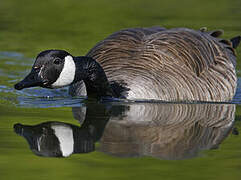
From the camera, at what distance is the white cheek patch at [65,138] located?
24.6 ft

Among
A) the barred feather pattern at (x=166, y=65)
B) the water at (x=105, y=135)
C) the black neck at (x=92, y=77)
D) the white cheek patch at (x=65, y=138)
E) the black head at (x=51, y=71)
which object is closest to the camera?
the water at (x=105, y=135)

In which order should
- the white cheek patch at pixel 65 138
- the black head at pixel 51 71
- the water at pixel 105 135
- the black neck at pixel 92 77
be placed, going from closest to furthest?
the water at pixel 105 135 → the white cheek patch at pixel 65 138 → the black head at pixel 51 71 → the black neck at pixel 92 77

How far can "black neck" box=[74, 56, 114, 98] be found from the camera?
9859mm

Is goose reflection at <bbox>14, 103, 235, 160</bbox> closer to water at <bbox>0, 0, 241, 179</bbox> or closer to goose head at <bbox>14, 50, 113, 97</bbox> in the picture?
water at <bbox>0, 0, 241, 179</bbox>

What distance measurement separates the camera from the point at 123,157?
7277 millimetres

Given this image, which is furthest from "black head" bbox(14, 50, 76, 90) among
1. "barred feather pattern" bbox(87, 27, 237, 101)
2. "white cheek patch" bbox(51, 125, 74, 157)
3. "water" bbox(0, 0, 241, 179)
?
"barred feather pattern" bbox(87, 27, 237, 101)

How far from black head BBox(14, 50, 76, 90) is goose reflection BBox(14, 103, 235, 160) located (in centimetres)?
61

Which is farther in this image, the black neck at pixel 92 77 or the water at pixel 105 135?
the black neck at pixel 92 77

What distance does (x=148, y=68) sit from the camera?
10.7 metres

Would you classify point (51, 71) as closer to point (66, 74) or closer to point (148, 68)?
point (66, 74)

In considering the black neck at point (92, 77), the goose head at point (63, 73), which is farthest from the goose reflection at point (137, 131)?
the goose head at point (63, 73)

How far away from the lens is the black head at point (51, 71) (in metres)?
9.33

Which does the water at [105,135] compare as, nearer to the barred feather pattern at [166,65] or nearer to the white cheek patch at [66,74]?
the barred feather pattern at [166,65]

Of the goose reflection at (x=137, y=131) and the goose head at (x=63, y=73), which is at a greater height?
the goose head at (x=63, y=73)
